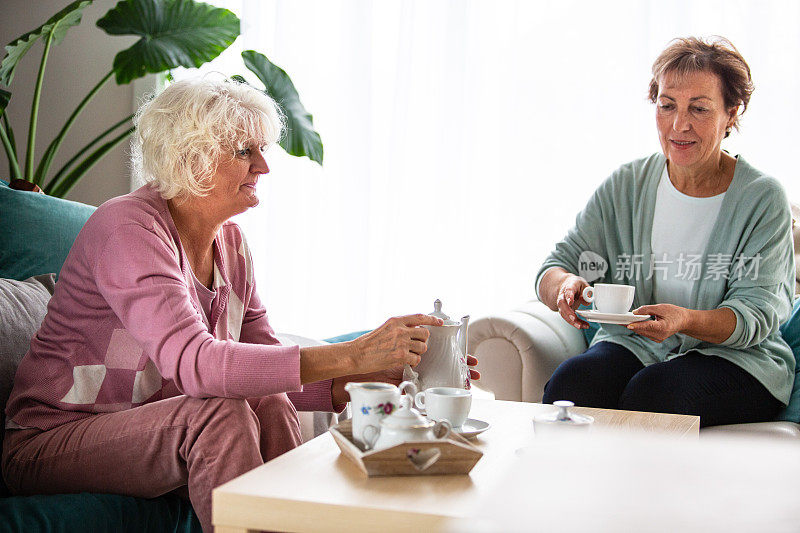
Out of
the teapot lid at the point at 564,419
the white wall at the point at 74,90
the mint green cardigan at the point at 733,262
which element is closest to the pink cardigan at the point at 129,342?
the teapot lid at the point at 564,419

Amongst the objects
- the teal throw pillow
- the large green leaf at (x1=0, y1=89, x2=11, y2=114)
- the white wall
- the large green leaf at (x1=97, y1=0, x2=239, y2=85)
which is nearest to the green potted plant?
the large green leaf at (x1=97, y1=0, x2=239, y2=85)

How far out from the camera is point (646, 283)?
208 cm

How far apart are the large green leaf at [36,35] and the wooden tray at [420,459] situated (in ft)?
6.52

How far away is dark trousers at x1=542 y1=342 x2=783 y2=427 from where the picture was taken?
181cm

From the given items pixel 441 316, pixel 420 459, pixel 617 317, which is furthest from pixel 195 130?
pixel 617 317

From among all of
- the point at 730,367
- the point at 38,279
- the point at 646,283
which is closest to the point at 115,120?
the point at 38,279

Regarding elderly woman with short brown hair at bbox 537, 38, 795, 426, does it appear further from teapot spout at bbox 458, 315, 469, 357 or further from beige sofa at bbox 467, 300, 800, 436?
teapot spout at bbox 458, 315, 469, 357

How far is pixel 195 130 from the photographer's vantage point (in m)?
1.54

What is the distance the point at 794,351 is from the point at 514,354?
71 centimetres

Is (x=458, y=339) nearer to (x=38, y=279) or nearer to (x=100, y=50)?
(x=38, y=279)

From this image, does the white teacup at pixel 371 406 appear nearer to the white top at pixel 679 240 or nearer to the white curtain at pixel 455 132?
the white top at pixel 679 240

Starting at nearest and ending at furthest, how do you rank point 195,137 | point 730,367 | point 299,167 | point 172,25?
point 195,137 < point 730,367 < point 172,25 < point 299,167

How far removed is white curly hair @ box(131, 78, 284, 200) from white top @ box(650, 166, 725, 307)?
1.07 meters

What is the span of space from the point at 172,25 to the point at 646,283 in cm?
189
